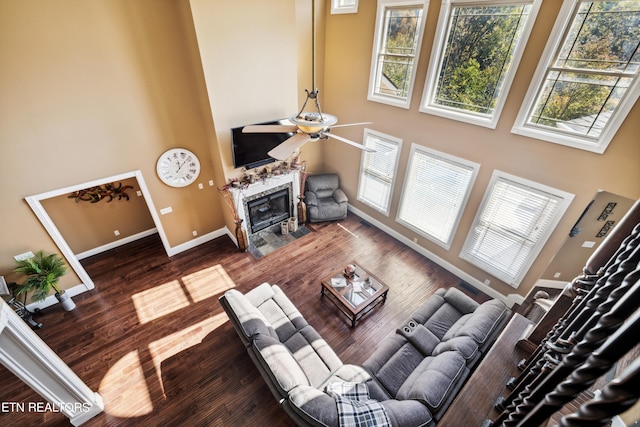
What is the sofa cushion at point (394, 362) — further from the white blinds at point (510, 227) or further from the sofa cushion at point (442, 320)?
the white blinds at point (510, 227)

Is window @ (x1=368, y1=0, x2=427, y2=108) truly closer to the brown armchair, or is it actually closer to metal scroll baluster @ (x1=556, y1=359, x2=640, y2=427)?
the brown armchair

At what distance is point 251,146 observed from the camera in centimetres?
546

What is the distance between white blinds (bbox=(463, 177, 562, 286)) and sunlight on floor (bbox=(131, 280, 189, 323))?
5472 millimetres

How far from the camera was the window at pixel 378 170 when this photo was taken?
19.5ft

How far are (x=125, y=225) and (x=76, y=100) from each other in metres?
2.91

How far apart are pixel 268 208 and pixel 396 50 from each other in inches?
167

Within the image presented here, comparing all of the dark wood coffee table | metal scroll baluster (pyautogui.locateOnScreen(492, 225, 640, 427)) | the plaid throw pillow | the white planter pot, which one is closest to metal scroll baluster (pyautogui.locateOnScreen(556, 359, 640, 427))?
metal scroll baluster (pyautogui.locateOnScreen(492, 225, 640, 427))

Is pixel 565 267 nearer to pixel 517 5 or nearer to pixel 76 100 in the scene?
pixel 517 5

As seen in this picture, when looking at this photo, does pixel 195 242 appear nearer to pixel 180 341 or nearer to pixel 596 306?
pixel 180 341

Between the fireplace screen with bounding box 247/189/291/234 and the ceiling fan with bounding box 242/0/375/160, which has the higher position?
the ceiling fan with bounding box 242/0/375/160

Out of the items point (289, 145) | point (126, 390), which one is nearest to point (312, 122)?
point (289, 145)

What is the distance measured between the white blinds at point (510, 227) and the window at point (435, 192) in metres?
0.44

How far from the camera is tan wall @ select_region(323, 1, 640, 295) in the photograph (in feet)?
11.3

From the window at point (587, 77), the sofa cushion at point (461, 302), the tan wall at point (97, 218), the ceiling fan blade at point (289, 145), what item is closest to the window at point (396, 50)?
the window at point (587, 77)
